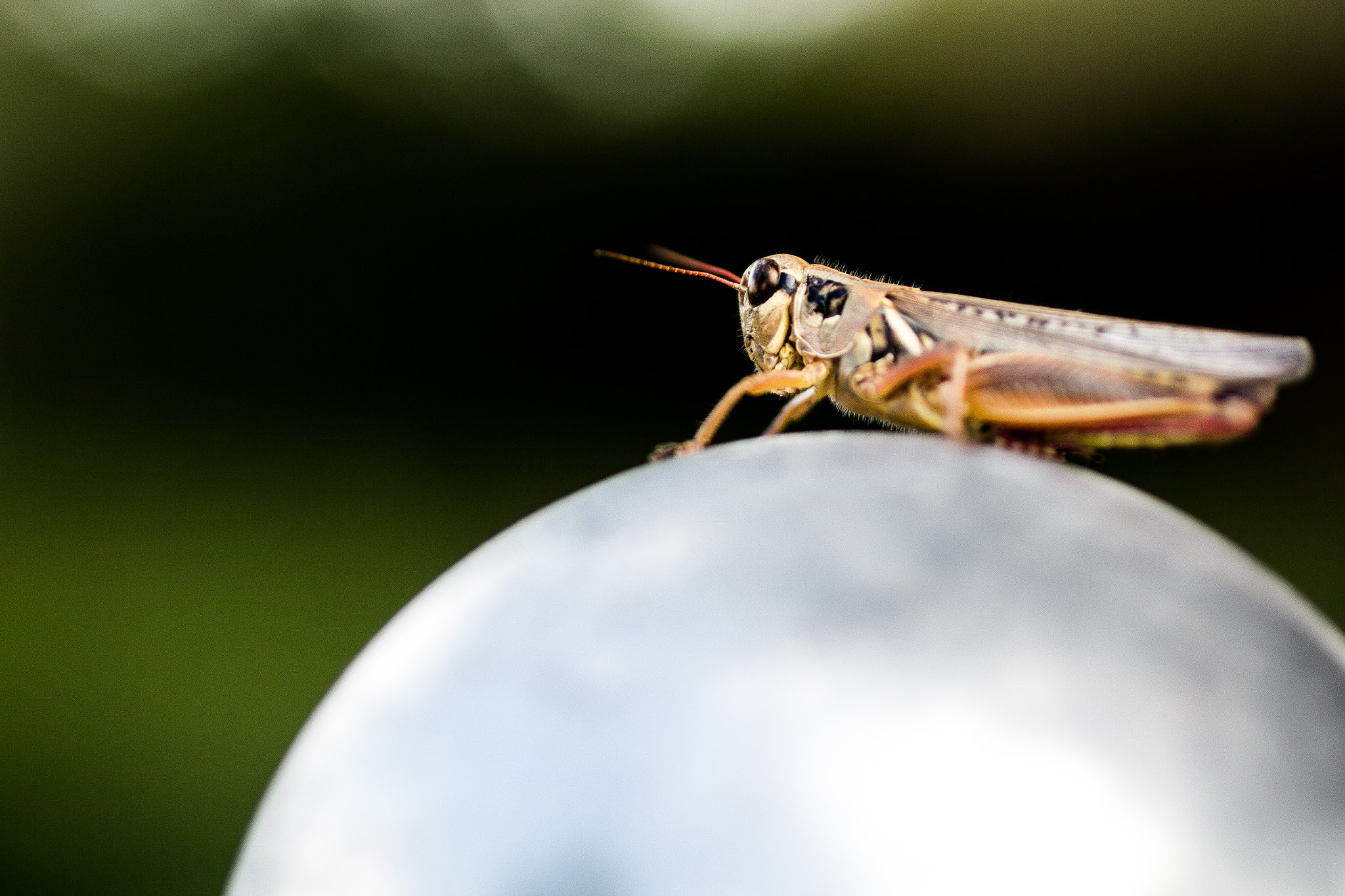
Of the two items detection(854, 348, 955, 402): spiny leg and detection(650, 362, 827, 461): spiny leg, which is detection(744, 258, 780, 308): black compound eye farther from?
detection(854, 348, 955, 402): spiny leg

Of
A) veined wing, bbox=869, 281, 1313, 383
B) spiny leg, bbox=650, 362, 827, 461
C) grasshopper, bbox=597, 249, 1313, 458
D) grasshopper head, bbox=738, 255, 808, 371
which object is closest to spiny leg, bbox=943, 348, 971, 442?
grasshopper, bbox=597, 249, 1313, 458

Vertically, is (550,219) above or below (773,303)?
above

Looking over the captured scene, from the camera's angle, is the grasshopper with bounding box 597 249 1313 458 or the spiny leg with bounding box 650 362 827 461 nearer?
Answer: the grasshopper with bounding box 597 249 1313 458

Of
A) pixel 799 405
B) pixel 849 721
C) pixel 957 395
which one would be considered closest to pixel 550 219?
pixel 799 405

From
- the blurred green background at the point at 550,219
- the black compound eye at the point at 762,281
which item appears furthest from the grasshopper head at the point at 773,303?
the blurred green background at the point at 550,219

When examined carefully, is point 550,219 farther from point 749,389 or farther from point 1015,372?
point 1015,372

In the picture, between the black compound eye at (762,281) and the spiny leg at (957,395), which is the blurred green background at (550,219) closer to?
the black compound eye at (762,281)
